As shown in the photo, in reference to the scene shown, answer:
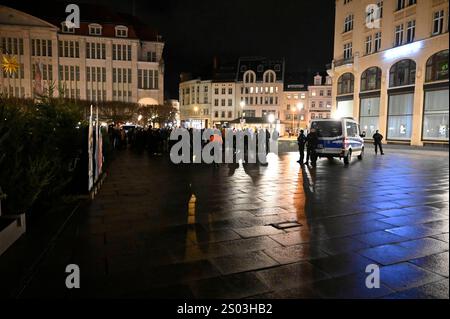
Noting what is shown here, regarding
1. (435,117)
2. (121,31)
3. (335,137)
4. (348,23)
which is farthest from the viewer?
(121,31)

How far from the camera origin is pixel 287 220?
6574mm

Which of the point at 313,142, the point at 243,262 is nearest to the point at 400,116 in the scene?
the point at 313,142

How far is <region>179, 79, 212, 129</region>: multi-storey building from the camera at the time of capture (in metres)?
83.7

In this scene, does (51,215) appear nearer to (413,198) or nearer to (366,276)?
(366,276)

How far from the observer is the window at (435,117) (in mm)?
30061

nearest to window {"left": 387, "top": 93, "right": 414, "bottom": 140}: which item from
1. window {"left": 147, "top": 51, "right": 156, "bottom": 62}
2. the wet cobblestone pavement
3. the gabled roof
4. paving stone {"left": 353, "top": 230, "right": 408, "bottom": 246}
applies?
the wet cobblestone pavement

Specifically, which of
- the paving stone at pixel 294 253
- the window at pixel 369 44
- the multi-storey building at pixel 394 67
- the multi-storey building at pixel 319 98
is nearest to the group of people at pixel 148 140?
the paving stone at pixel 294 253

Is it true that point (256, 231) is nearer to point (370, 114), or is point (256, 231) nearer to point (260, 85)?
point (370, 114)

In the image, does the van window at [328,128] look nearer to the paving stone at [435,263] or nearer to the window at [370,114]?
the paving stone at [435,263]

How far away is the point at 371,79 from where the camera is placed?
126 feet

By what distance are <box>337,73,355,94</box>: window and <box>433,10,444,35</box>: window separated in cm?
1091

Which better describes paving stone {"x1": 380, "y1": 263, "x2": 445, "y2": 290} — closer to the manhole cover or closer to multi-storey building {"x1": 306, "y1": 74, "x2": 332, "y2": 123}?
the manhole cover

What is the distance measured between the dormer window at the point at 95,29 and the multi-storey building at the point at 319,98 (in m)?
44.3

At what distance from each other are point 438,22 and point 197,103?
6118cm
